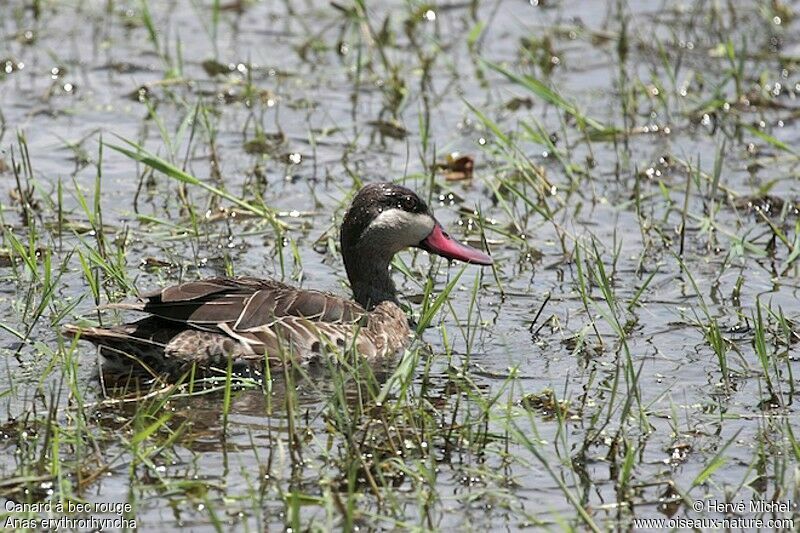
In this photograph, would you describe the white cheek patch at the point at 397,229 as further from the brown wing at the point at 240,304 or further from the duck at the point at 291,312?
the brown wing at the point at 240,304

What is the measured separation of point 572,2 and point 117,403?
783 centimetres

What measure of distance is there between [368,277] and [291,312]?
846mm

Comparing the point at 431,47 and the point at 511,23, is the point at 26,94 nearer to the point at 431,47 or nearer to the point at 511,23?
the point at 431,47

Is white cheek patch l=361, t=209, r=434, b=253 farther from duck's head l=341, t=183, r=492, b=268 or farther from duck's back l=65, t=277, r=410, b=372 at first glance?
duck's back l=65, t=277, r=410, b=372

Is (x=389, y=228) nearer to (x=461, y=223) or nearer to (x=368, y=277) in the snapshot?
(x=368, y=277)

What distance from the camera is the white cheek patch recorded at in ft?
28.2

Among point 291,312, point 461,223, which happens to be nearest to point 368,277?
point 291,312

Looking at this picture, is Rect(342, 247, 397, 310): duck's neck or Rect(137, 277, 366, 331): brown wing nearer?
Rect(137, 277, 366, 331): brown wing

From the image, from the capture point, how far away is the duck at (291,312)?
7582mm

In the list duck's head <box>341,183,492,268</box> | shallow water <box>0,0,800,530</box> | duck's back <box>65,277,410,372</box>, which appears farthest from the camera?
duck's head <box>341,183,492,268</box>

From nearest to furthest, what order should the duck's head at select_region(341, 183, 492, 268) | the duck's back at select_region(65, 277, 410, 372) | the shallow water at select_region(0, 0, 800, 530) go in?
the shallow water at select_region(0, 0, 800, 530) → the duck's back at select_region(65, 277, 410, 372) → the duck's head at select_region(341, 183, 492, 268)

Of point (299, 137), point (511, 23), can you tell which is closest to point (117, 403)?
point (299, 137)

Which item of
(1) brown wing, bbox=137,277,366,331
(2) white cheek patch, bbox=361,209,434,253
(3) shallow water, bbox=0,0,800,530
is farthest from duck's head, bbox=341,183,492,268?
(1) brown wing, bbox=137,277,366,331

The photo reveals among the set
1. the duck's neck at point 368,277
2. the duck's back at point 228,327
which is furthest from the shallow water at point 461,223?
the duck's neck at point 368,277
